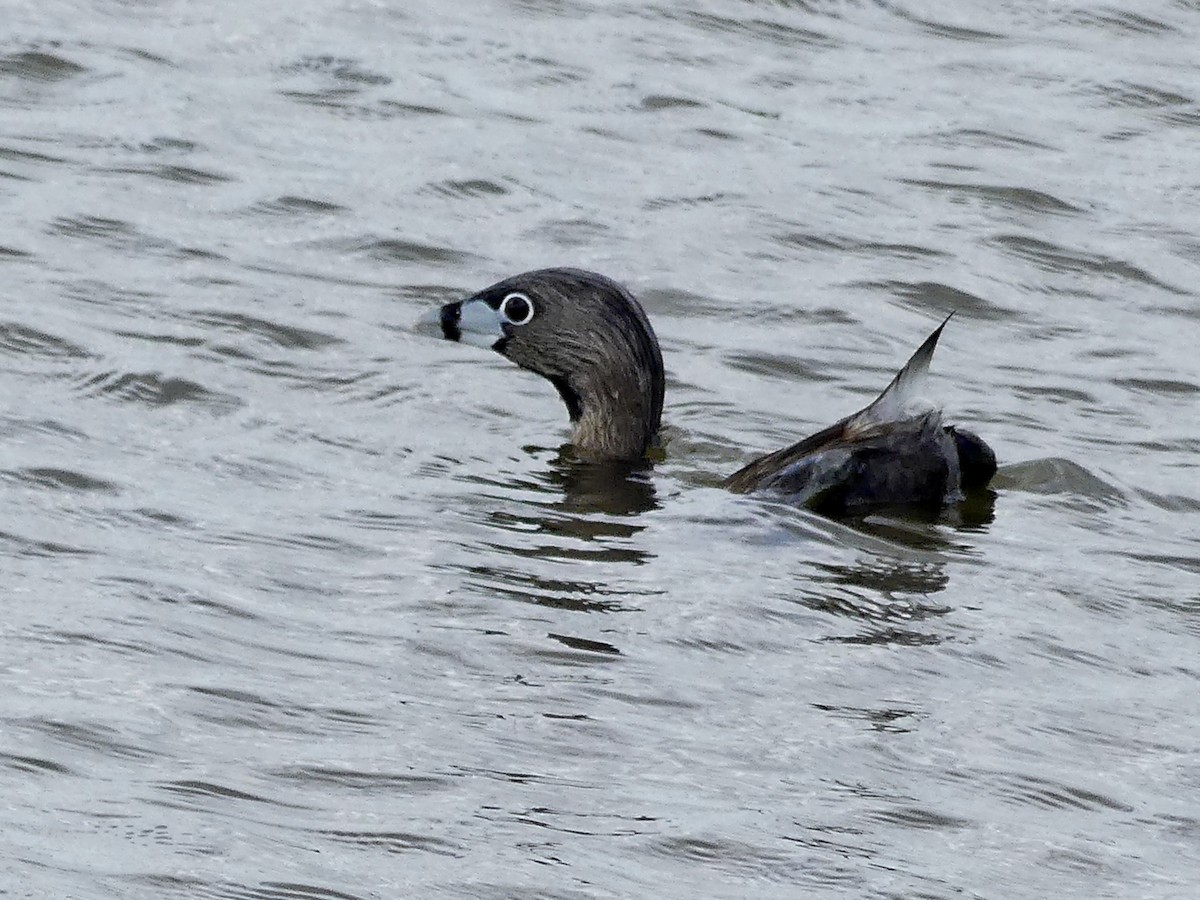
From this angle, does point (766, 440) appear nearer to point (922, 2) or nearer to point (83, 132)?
point (83, 132)

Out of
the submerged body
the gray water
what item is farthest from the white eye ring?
the gray water

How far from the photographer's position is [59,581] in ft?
23.5

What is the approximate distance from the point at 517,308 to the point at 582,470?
2.09ft

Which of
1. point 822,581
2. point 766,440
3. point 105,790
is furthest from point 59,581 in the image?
point 766,440

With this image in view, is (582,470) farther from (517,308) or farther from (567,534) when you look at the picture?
(567,534)

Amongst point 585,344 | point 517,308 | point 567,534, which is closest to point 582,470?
point 585,344

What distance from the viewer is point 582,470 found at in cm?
942

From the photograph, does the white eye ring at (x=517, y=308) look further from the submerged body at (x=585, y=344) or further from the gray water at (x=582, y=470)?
the gray water at (x=582, y=470)

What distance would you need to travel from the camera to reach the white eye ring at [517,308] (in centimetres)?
964

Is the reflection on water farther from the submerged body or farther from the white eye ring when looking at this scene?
the white eye ring

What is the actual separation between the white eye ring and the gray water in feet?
1.38

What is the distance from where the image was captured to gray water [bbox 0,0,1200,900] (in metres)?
5.81

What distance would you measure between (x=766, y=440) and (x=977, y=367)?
1.37 meters

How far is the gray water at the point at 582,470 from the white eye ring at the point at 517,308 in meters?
0.42
